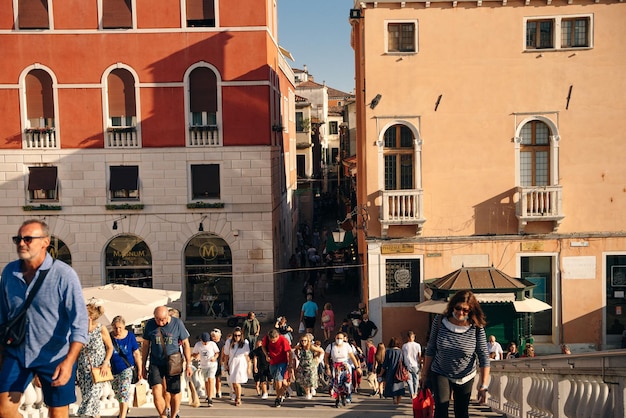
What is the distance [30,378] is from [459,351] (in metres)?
3.81

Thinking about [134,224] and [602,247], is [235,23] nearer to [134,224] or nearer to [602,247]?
[134,224]

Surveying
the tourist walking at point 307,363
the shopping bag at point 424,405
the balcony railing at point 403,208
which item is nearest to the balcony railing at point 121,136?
the balcony railing at point 403,208

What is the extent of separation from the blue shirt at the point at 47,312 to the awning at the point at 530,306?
1532 centimetres

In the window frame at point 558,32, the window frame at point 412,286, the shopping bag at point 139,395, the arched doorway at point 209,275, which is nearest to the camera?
the shopping bag at point 139,395

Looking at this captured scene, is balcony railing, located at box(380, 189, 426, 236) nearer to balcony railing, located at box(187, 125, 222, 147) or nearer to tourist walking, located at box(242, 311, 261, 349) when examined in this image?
tourist walking, located at box(242, 311, 261, 349)

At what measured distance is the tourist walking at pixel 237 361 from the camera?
14.5 metres

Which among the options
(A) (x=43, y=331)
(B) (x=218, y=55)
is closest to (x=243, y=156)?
(B) (x=218, y=55)

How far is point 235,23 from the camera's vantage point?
82.1ft

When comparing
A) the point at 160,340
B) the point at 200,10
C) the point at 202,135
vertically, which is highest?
the point at 200,10

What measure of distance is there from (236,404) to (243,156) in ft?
40.6

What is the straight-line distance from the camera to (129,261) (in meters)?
25.5

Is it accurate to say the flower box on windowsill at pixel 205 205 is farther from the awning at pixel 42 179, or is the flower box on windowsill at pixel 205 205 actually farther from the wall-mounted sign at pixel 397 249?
the wall-mounted sign at pixel 397 249

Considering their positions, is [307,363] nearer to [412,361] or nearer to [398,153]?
[412,361]

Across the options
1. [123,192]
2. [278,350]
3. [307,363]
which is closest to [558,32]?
[307,363]
